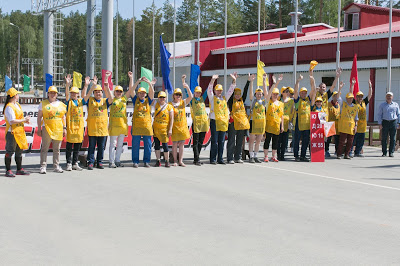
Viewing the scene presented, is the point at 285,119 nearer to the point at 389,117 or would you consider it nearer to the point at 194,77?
the point at 194,77

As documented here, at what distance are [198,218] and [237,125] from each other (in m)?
6.97

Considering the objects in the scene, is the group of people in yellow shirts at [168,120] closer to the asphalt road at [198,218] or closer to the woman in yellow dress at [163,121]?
the woman in yellow dress at [163,121]

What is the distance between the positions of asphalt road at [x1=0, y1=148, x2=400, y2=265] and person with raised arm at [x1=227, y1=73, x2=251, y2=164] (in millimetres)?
2030

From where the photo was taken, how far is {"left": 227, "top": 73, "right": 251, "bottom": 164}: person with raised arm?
14711 mm

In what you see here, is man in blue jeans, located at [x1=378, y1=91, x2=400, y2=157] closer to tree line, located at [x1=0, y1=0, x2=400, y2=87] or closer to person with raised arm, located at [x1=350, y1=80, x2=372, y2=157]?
person with raised arm, located at [x1=350, y1=80, x2=372, y2=157]

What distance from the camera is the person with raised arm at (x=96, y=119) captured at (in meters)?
13.2

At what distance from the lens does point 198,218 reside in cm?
800

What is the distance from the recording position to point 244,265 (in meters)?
5.80

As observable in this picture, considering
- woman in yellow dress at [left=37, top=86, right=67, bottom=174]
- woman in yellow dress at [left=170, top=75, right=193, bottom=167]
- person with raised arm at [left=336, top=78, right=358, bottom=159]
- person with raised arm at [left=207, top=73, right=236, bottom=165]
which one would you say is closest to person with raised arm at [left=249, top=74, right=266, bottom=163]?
person with raised arm at [left=207, top=73, right=236, bottom=165]

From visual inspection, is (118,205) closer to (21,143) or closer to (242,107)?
(21,143)

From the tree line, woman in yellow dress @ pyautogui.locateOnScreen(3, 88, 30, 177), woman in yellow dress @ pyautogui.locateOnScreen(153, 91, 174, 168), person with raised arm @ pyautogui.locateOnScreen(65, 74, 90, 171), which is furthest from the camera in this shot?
the tree line

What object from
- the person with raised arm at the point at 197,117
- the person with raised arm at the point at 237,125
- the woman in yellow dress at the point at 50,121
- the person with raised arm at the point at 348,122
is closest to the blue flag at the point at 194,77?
the person with raised arm at the point at 237,125

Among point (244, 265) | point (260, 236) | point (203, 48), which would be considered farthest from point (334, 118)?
point (203, 48)

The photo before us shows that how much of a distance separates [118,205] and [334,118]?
9311 mm
